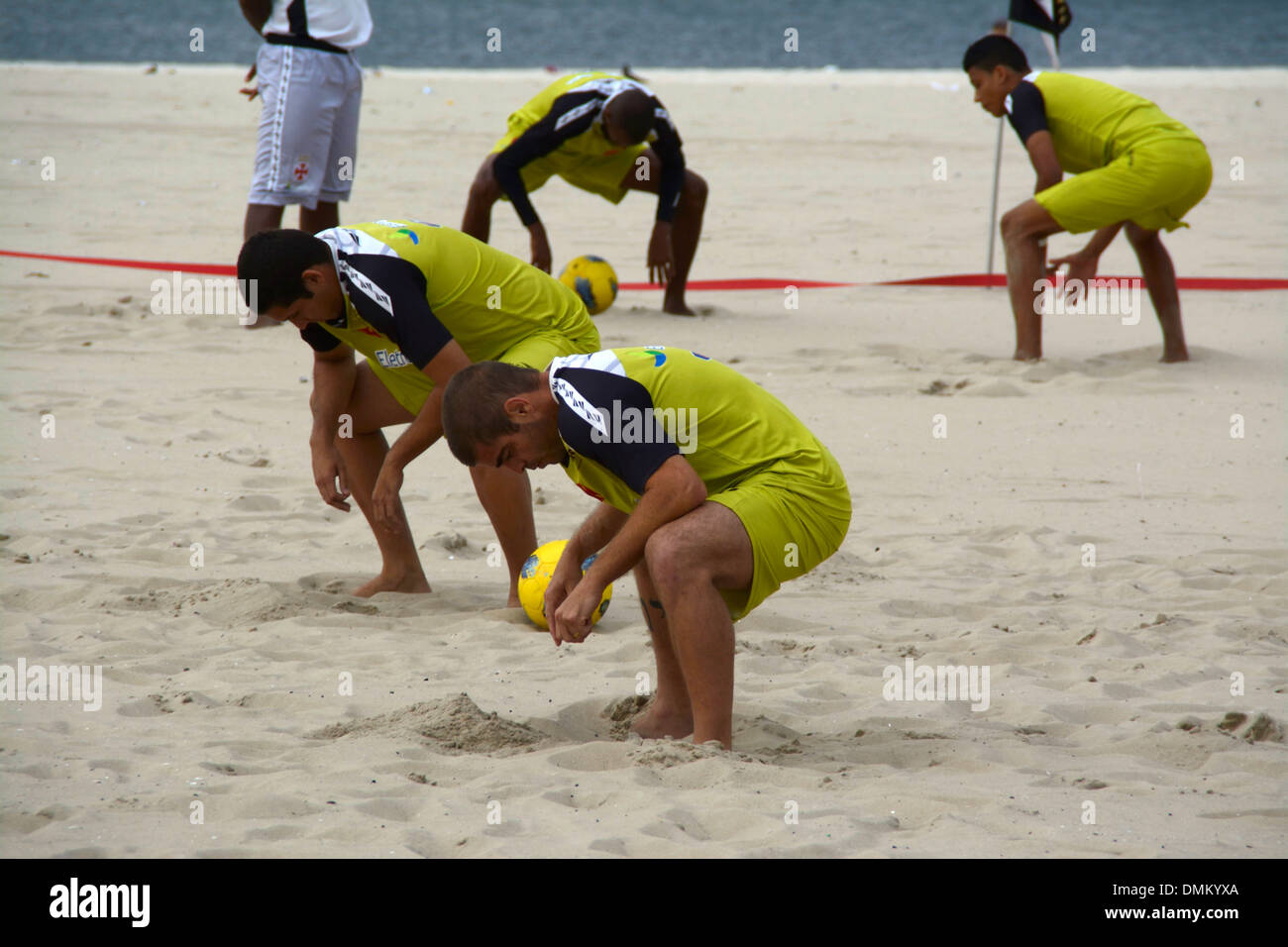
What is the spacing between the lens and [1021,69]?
768cm

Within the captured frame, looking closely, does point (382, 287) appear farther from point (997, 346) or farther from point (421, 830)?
point (997, 346)

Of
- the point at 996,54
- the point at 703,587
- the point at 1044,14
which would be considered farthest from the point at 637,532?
the point at 1044,14

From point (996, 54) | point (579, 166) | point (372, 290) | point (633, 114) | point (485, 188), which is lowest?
point (372, 290)

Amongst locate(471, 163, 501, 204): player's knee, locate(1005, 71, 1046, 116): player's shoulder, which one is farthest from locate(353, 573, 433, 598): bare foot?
locate(1005, 71, 1046, 116): player's shoulder

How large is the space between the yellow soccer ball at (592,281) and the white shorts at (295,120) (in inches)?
62.1

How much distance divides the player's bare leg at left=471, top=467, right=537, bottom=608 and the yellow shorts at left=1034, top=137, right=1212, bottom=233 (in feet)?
13.3

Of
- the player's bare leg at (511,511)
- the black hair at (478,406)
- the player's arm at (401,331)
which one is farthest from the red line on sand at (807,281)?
the black hair at (478,406)

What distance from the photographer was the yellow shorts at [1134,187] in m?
7.36

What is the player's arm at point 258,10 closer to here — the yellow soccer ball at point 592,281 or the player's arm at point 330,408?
the yellow soccer ball at point 592,281

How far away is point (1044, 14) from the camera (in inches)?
340

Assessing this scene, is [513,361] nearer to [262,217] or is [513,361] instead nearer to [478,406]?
[478,406]

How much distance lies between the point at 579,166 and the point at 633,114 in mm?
759

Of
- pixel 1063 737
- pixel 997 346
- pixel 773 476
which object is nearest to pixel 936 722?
pixel 1063 737
